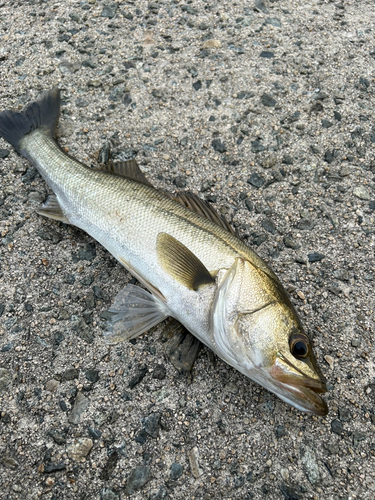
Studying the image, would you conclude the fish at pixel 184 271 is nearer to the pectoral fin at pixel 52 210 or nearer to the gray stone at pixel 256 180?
the pectoral fin at pixel 52 210

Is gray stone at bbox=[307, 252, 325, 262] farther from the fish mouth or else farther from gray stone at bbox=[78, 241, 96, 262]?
gray stone at bbox=[78, 241, 96, 262]

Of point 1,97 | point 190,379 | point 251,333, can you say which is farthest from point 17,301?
point 1,97

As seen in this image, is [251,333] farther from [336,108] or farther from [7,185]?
[336,108]

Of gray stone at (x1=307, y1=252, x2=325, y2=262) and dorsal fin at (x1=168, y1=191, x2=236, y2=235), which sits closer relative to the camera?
dorsal fin at (x1=168, y1=191, x2=236, y2=235)

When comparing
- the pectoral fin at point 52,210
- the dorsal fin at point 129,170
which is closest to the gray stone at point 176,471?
the pectoral fin at point 52,210

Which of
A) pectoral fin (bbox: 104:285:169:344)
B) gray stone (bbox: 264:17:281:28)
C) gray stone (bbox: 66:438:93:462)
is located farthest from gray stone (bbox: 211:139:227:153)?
→ gray stone (bbox: 66:438:93:462)

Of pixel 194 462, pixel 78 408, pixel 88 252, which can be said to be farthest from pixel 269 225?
pixel 78 408
